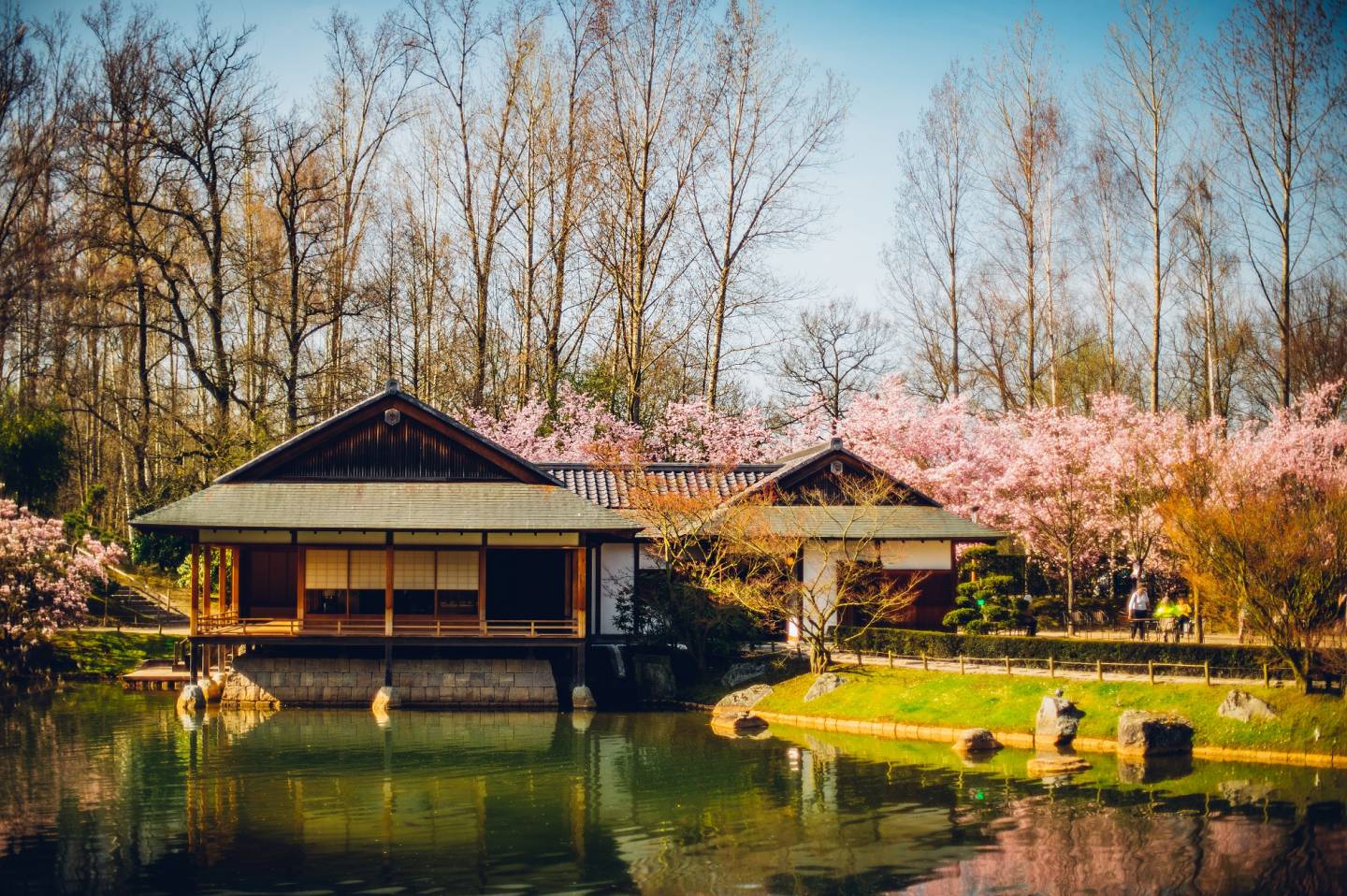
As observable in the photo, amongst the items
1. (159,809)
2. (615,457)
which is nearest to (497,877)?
(159,809)

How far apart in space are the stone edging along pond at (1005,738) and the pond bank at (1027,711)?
0.02m

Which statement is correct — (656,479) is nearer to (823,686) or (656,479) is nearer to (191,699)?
(823,686)

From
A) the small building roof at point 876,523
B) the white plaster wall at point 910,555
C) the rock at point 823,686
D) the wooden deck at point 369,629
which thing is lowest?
the rock at point 823,686

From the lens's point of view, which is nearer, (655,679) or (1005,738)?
(1005,738)

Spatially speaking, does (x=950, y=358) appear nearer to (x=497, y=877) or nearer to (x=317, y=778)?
(x=317, y=778)

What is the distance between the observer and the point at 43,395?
5000 cm

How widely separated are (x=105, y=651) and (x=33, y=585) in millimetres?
2730

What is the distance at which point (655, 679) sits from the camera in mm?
31797

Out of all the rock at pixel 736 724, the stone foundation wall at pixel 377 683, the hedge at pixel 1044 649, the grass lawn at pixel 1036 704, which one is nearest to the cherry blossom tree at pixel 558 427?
the stone foundation wall at pixel 377 683

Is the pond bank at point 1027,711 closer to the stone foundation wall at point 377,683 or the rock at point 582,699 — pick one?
the rock at point 582,699

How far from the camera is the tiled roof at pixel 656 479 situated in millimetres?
35531

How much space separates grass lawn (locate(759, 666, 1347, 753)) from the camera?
2402cm

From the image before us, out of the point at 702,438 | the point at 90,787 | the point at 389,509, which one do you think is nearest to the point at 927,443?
the point at 702,438

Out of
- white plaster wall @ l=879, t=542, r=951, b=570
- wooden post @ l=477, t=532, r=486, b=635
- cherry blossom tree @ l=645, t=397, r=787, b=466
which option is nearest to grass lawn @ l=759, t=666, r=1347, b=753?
white plaster wall @ l=879, t=542, r=951, b=570
